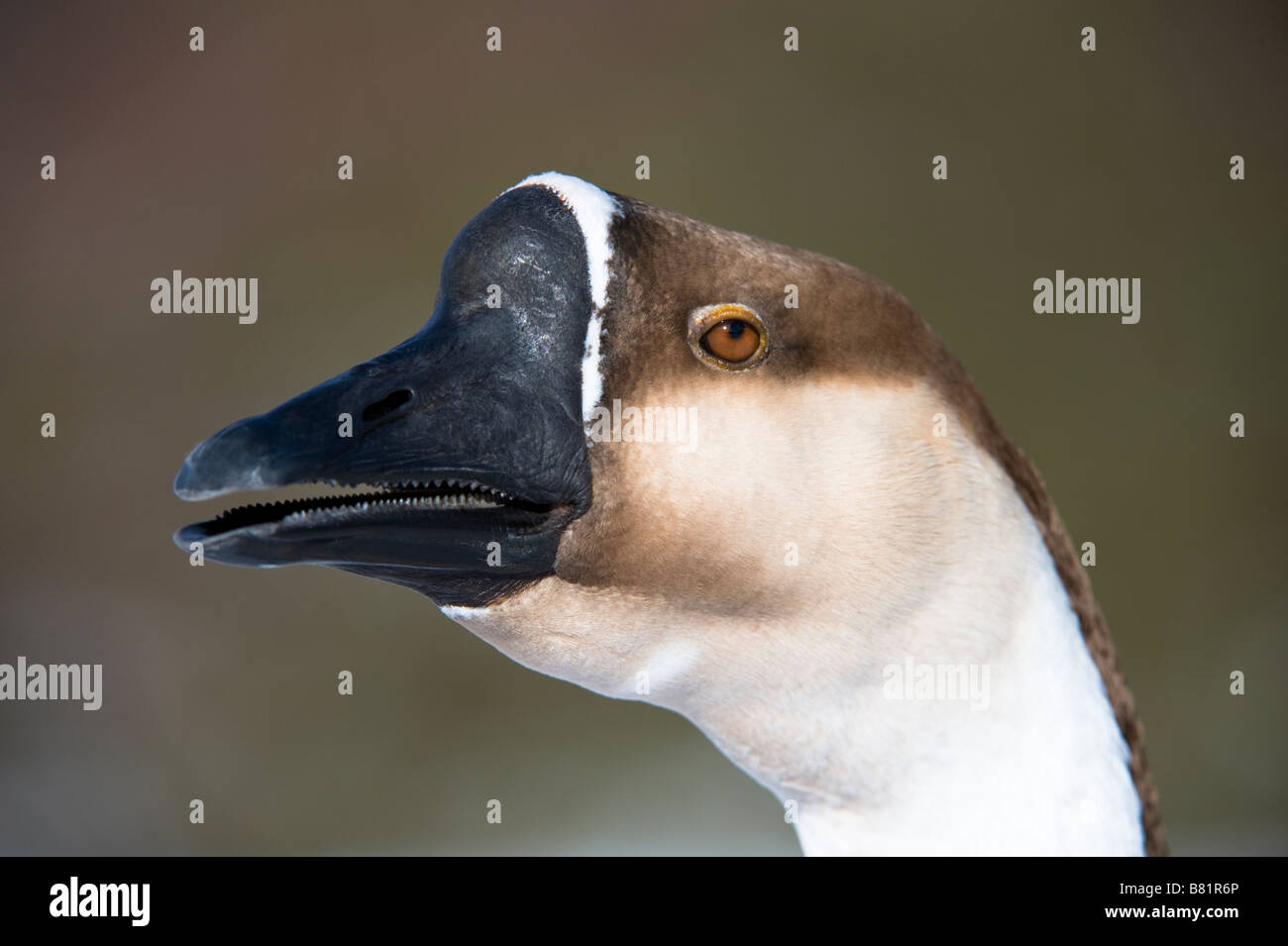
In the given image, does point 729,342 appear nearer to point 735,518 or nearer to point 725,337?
point 725,337

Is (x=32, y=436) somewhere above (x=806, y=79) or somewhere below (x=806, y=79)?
below

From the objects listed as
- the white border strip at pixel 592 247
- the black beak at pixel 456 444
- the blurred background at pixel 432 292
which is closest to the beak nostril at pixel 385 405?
the black beak at pixel 456 444

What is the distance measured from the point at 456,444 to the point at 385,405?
0.11 metres

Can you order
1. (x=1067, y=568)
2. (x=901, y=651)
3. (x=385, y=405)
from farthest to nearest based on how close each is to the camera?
(x=1067, y=568) → (x=901, y=651) → (x=385, y=405)

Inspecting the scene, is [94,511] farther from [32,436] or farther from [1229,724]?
[1229,724]

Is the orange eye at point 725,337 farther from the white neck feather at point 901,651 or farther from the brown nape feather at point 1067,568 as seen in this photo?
the brown nape feather at point 1067,568

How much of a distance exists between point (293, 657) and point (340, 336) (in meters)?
1.89

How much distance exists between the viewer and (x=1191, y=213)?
Result: 7.51 metres

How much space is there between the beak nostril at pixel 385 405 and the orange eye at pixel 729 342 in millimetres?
458

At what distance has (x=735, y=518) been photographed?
1836 millimetres

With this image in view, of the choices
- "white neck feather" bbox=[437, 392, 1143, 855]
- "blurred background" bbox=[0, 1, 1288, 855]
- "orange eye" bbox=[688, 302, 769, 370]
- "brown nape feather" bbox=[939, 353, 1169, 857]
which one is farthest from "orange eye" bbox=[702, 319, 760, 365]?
"blurred background" bbox=[0, 1, 1288, 855]

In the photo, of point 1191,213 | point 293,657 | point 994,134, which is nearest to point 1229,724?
point 1191,213

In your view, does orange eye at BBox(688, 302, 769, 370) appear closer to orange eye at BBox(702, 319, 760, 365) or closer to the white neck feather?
orange eye at BBox(702, 319, 760, 365)

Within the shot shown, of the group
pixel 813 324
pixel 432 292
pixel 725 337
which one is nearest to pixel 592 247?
pixel 725 337
